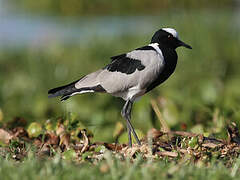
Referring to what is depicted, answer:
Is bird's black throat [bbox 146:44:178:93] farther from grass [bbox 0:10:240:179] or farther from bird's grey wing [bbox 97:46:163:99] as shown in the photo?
grass [bbox 0:10:240:179]

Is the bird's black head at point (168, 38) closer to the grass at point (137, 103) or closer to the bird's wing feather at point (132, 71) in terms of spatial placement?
the bird's wing feather at point (132, 71)

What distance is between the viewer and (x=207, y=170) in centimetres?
265

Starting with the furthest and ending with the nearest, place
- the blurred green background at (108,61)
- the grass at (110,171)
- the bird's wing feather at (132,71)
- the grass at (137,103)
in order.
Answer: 1. the blurred green background at (108,61)
2. the bird's wing feather at (132,71)
3. the grass at (137,103)
4. the grass at (110,171)

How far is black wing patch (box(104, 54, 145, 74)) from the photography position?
11.7ft

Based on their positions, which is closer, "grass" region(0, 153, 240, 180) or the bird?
"grass" region(0, 153, 240, 180)

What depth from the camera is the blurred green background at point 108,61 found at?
477 centimetres

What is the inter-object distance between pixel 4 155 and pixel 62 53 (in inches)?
234

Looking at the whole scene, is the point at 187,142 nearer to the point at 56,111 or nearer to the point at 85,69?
the point at 56,111

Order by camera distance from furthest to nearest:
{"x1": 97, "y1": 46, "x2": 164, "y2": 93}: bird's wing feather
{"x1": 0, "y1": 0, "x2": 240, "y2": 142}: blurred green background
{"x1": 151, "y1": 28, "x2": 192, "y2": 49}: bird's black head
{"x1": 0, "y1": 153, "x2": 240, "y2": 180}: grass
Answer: {"x1": 0, "y1": 0, "x2": 240, "y2": 142}: blurred green background < {"x1": 151, "y1": 28, "x2": 192, "y2": 49}: bird's black head < {"x1": 97, "y1": 46, "x2": 164, "y2": 93}: bird's wing feather < {"x1": 0, "y1": 153, "x2": 240, "y2": 180}: grass

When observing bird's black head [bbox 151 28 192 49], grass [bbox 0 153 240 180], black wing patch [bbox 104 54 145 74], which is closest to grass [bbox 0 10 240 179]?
grass [bbox 0 153 240 180]

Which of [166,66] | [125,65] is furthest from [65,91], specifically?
[166,66]

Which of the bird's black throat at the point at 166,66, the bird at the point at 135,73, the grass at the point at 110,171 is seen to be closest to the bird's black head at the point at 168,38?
the bird at the point at 135,73

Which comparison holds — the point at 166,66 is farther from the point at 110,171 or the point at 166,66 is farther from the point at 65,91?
the point at 110,171

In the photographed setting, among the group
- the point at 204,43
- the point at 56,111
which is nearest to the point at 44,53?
the point at 204,43
